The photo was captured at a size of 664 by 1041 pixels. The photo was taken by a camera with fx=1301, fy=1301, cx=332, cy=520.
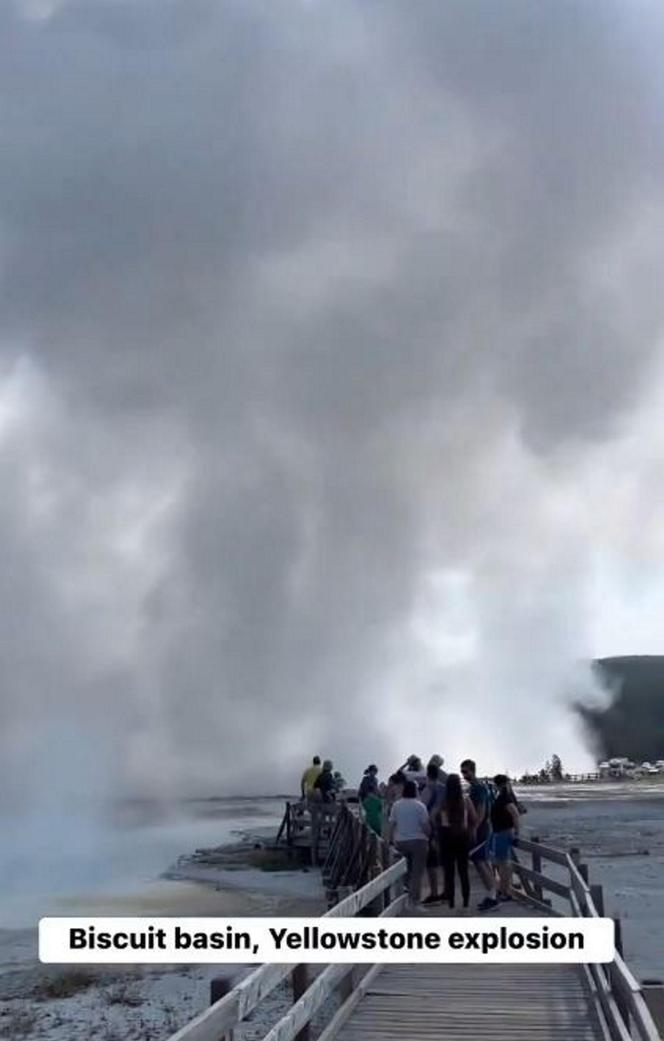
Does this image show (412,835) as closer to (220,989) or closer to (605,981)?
(605,981)

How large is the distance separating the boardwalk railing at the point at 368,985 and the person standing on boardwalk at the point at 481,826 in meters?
0.56

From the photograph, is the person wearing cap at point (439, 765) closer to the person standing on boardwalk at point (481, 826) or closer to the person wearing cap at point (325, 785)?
the person standing on boardwalk at point (481, 826)

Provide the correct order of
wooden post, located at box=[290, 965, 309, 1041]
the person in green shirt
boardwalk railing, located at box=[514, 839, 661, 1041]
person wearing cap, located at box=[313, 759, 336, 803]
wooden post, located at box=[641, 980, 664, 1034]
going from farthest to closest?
person wearing cap, located at box=[313, 759, 336, 803], the person in green shirt, wooden post, located at box=[290, 965, 309, 1041], wooden post, located at box=[641, 980, 664, 1034], boardwalk railing, located at box=[514, 839, 661, 1041]

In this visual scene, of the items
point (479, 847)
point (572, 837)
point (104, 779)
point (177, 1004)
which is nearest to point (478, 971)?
point (479, 847)

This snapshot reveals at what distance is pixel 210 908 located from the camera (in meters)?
27.4

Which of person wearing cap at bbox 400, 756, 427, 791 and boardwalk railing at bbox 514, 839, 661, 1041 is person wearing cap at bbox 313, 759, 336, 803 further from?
boardwalk railing at bbox 514, 839, 661, 1041

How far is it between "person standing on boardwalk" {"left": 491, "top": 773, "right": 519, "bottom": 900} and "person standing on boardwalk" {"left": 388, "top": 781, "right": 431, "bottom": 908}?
961 millimetres

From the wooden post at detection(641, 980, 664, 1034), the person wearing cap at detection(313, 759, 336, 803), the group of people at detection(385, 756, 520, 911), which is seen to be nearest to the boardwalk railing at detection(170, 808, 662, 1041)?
the wooden post at detection(641, 980, 664, 1034)

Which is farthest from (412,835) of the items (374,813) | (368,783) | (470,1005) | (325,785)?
(325,785)

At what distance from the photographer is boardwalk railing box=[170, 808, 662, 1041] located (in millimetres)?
6762

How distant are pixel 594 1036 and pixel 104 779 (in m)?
92.1

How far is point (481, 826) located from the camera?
17766 mm

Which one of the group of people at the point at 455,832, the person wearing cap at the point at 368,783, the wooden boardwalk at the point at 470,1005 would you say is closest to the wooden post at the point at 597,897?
the wooden boardwalk at the point at 470,1005

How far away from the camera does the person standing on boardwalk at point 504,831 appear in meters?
16.8
